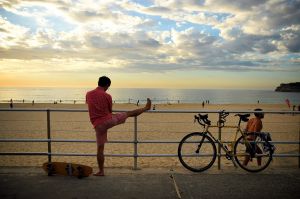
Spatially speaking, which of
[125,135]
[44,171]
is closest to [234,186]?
[44,171]

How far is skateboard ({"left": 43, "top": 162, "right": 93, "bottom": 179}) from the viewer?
496 cm

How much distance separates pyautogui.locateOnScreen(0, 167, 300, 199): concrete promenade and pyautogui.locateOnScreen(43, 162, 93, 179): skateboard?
95 mm

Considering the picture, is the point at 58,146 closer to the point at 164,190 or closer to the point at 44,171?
the point at 44,171

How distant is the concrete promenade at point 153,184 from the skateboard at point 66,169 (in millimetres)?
95

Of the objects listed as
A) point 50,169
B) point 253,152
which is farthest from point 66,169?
point 253,152

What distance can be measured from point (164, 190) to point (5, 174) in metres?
2.94

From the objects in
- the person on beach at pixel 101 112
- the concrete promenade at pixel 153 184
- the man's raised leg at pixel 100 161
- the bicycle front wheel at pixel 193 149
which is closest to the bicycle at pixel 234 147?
the bicycle front wheel at pixel 193 149

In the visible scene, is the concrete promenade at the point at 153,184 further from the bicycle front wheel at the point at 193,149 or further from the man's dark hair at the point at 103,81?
the man's dark hair at the point at 103,81

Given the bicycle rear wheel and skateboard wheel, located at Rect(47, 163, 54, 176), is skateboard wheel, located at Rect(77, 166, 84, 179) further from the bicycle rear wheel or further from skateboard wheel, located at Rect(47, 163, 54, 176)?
the bicycle rear wheel

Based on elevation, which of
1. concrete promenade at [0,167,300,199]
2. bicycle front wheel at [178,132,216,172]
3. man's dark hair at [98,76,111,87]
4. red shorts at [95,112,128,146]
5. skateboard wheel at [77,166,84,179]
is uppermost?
man's dark hair at [98,76,111,87]

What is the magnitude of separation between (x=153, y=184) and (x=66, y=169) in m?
1.63

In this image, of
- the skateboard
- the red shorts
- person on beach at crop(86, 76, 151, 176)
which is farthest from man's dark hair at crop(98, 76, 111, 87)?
the skateboard

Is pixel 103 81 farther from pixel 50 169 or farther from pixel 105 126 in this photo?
pixel 50 169

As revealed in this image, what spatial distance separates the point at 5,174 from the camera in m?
5.05
